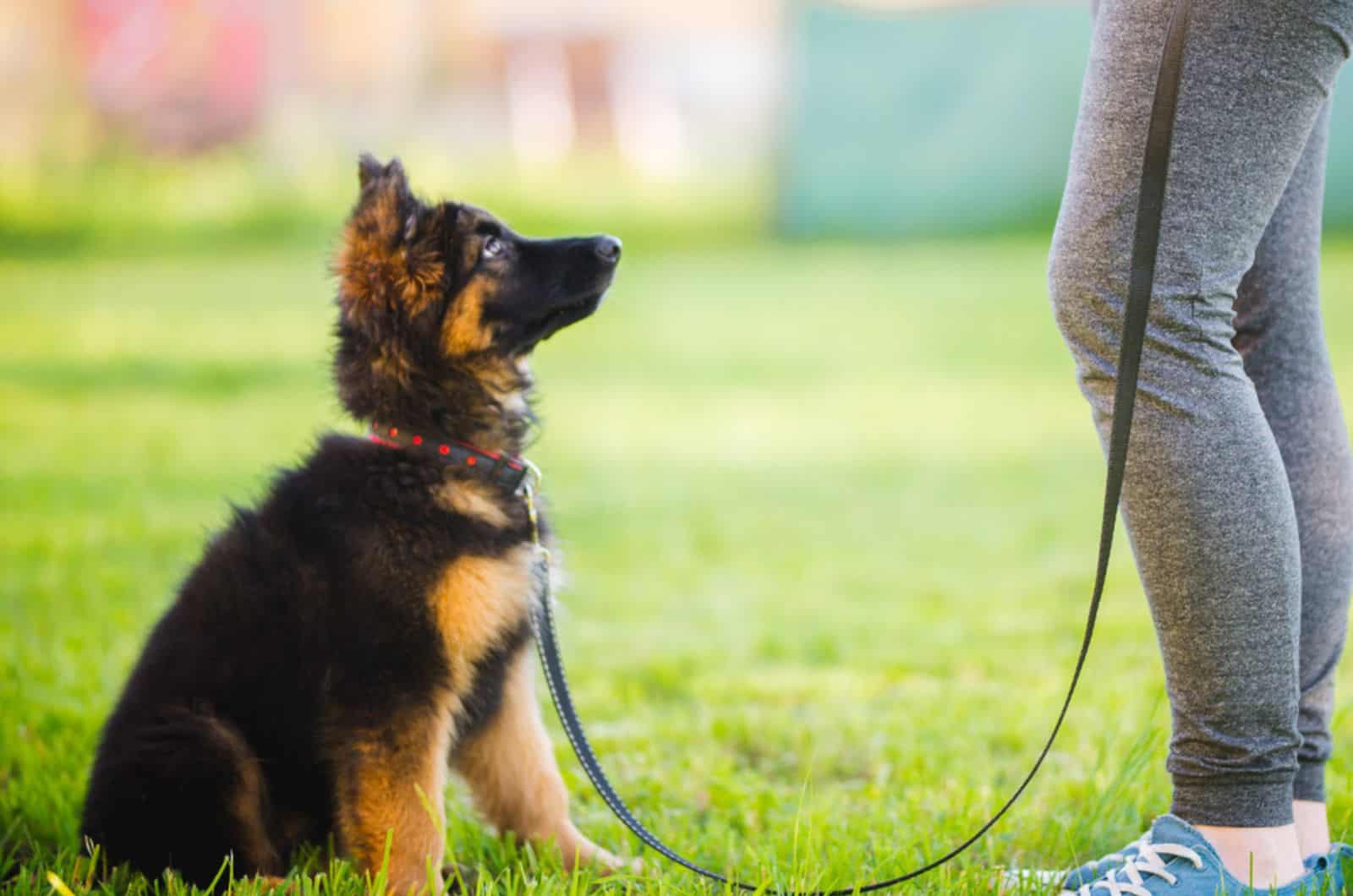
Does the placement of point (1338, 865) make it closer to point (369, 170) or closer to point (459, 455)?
point (459, 455)

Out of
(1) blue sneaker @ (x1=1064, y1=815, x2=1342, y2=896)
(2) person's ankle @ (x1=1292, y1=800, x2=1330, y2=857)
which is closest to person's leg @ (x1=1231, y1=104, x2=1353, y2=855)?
(2) person's ankle @ (x1=1292, y1=800, x2=1330, y2=857)

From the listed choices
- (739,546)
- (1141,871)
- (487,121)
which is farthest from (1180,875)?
(487,121)

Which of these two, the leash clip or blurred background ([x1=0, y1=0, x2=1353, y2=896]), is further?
blurred background ([x1=0, y1=0, x2=1353, y2=896])

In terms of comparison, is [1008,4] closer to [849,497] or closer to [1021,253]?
[1021,253]

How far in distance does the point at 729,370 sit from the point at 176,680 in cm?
798

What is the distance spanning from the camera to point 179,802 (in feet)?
7.24

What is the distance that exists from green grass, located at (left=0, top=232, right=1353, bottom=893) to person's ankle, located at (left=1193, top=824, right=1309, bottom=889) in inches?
15.2

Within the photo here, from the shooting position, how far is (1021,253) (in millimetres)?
13852

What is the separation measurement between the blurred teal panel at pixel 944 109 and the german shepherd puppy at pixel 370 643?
39.9 ft

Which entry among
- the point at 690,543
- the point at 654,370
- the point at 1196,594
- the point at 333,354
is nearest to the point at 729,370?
the point at 654,370

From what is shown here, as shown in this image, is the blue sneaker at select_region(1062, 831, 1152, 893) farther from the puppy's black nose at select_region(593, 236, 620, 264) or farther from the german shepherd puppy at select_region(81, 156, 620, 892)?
the puppy's black nose at select_region(593, 236, 620, 264)

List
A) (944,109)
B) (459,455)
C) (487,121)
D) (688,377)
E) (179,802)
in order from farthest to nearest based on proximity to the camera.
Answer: (487,121)
(944,109)
(688,377)
(459,455)
(179,802)

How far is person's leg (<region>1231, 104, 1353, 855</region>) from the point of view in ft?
6.86

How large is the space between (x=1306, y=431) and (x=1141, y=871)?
0.78 m
